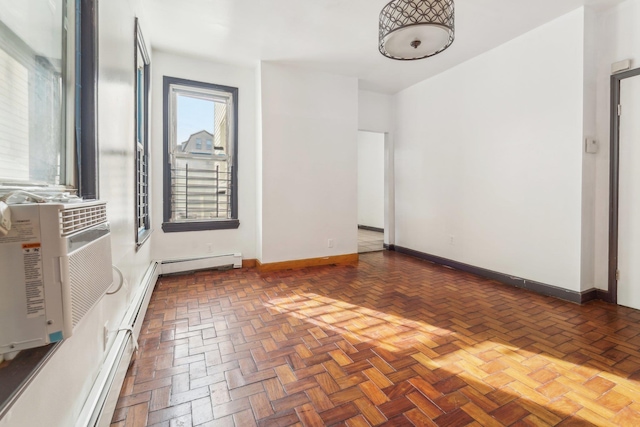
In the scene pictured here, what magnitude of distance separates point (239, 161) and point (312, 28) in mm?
1925

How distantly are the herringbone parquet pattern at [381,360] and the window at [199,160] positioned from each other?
1.20 metres

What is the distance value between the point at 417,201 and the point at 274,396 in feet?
12.7

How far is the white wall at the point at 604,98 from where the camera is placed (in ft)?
8.79

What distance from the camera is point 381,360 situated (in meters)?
1.83

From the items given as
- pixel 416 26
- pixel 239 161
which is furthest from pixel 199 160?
pixel 416 26

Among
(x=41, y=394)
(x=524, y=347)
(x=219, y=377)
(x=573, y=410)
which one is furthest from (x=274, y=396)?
(x=524, y=347)

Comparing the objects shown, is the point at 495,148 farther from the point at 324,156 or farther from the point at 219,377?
the point at 219,377

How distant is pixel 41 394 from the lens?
2.86 feet

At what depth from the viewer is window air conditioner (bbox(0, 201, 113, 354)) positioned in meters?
0.74

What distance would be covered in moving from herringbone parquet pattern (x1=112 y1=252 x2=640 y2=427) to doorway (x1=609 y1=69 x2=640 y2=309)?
0.24 meters

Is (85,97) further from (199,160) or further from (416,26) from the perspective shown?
(199,160)

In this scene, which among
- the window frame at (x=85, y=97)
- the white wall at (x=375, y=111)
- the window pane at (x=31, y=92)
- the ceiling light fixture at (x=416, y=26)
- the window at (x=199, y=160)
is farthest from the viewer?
the white wall at (x=375, y=111)

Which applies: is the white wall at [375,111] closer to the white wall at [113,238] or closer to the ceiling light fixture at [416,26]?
the ceiling light fixture at [416,26]

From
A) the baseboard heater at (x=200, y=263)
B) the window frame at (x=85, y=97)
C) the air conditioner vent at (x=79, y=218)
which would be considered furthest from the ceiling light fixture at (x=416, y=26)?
the baseboard heater at (x=200, y=263)
